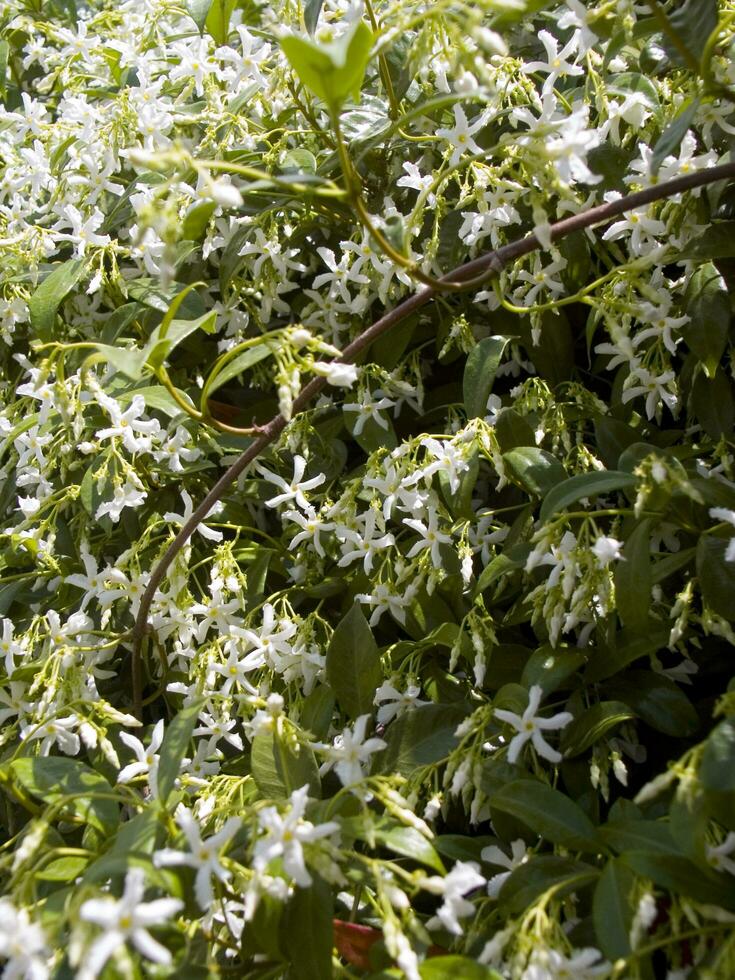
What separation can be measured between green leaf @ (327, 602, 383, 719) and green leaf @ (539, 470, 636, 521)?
0.73ft

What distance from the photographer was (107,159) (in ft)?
4.47

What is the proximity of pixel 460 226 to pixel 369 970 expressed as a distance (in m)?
0.82

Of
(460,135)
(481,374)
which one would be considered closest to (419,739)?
(481,374)

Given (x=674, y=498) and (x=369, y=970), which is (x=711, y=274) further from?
(x=369, y=970)

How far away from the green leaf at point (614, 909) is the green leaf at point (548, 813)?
0.04 meters

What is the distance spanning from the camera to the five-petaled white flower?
754 mm

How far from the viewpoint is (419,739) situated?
39.1 inches

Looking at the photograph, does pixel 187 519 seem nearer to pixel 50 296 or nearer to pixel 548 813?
pixel 50 296

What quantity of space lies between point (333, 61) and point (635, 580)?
1.63ft

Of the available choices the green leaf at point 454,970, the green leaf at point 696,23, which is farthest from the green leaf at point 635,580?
the green leaf at point 696,23

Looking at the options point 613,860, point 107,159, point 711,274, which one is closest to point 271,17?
point 107,159

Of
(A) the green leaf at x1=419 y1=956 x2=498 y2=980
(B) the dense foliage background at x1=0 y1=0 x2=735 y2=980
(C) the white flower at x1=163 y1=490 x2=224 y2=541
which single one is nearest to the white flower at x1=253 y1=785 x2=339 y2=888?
(B) the dense foliage background at x1=0 y1=0 x2=735 y2=980

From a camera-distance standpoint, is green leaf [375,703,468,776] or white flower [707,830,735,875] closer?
white flower [707,830,735,875]

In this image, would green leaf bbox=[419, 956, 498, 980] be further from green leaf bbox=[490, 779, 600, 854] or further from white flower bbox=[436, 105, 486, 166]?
white flower bbox=[436, 105, 486, 166]
